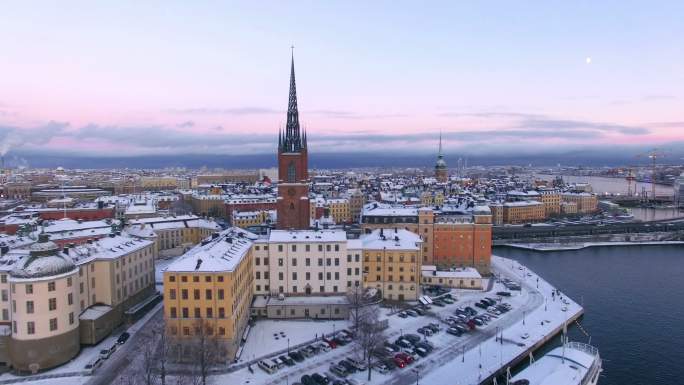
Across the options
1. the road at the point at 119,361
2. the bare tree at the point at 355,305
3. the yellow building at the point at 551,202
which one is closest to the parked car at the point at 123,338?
the road at the point at 119,361

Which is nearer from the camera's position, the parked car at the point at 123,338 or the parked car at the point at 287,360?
the parked car at the point at 287,360

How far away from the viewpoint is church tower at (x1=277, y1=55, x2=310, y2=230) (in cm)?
6556

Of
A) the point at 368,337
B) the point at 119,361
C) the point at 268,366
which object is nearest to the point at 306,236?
the point at 368,337

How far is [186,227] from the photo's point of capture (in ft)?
287

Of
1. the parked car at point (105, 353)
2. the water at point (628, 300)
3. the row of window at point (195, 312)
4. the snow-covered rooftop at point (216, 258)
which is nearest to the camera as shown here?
the parked car at point (105, 353)

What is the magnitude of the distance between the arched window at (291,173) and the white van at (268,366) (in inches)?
1244

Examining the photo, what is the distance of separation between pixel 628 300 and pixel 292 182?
46589 millimetres

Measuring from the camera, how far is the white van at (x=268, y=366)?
37125 millimetres

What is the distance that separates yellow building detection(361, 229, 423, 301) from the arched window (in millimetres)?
15780

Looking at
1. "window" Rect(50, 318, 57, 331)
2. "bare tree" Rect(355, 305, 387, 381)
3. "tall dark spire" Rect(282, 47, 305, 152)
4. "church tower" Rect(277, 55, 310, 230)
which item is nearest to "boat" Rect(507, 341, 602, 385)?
"bare tree" Rect(355, 305, 387, 381)

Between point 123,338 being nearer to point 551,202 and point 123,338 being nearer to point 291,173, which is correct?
point 291,173

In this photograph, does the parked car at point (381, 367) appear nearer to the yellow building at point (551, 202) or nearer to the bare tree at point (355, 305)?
the bare tree at point (355, 305)

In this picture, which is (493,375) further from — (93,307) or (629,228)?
(629,228)

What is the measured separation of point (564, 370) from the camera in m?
32.9
